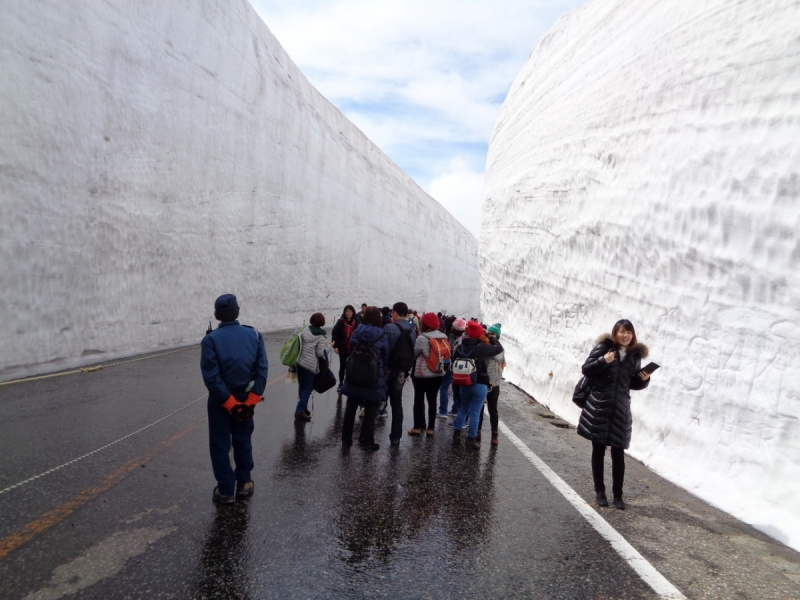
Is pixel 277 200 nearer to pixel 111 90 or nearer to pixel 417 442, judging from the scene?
pixel 111 90

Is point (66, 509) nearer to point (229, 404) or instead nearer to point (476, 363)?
point (229, 404)

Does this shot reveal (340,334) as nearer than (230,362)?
No

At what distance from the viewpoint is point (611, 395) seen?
4.67 m

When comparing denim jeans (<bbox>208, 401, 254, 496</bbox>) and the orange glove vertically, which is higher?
the orange glove

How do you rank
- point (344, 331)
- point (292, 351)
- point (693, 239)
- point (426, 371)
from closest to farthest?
point (693, 239) < point (426, 371) < point (292, 351) < point (344, 331)

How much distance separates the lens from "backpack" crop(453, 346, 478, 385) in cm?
634

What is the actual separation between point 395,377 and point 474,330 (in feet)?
3.22

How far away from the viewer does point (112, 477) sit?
14.7 ft

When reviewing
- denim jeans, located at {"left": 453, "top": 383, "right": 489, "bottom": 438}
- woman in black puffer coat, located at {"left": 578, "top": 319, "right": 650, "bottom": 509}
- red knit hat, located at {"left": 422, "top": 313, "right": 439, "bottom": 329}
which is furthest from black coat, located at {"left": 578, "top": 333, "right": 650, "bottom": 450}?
red knit hat, located at {"left": 422, "top": 313, "right": 439, "bottom": 329}

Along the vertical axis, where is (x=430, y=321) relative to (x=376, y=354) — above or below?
above

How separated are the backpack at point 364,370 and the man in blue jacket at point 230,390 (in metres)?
1.71

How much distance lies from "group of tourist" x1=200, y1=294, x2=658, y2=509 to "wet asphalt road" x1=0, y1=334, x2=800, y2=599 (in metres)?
0.33

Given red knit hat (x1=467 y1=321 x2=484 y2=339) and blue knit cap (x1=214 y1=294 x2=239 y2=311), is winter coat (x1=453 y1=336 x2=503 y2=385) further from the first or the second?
blue knit cap (x1=214 y1=294 x2=239 y2=311)

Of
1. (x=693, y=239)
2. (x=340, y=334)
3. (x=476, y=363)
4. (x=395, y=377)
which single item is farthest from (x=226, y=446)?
(x=693, y=239)
